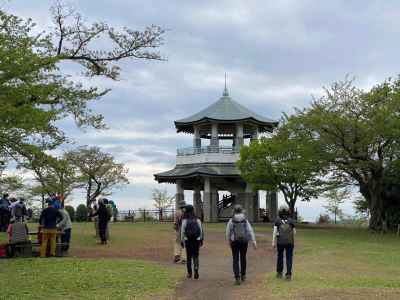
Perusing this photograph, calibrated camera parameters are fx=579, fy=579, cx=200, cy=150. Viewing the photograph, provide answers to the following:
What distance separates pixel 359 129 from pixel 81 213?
82.2 feet

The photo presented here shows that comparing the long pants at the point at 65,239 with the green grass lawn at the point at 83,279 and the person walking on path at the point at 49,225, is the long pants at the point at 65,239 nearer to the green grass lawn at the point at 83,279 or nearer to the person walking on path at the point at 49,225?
the person walking on path at the point at 49,225

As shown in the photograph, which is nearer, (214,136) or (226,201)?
(214,136)

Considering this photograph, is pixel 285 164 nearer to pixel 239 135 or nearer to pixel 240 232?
pixel 239 135

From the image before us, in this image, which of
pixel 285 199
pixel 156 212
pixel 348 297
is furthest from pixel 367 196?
pixel 348 297

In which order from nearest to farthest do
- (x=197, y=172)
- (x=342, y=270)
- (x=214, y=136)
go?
1. (x=342, y=270)
2. (x=197, y=172)
3. (x=214, y=136)

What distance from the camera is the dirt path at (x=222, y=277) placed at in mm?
11305

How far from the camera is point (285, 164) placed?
35.8 m

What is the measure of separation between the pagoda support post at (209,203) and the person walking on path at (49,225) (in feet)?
91.0

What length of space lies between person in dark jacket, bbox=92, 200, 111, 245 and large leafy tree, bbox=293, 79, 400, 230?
13987mm

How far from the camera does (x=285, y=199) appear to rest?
131 feet

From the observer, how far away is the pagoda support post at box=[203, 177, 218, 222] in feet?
147

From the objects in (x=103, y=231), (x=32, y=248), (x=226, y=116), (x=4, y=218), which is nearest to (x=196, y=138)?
(x=226, y=116)

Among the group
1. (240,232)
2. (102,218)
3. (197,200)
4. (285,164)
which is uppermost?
(285,164)

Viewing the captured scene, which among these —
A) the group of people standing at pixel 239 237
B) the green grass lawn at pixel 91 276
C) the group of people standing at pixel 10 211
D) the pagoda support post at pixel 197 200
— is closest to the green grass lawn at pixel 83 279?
the green grass lawn at pixel 91 276
